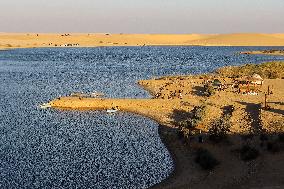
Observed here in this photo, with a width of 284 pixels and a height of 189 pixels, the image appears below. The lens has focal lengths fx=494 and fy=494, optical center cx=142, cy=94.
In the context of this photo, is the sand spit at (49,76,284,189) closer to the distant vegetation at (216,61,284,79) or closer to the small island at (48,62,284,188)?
the small island at (48,62,284,188)

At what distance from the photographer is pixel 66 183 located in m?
23.4

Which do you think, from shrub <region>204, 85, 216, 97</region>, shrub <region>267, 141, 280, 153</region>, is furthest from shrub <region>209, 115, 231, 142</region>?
shrub <region>204, 85, 216, 97</region>

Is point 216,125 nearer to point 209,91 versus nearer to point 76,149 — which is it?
point 76,149

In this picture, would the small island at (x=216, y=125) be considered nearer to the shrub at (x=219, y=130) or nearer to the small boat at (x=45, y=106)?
the shrub at (x=219, y=130)

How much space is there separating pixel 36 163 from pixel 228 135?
1164cm

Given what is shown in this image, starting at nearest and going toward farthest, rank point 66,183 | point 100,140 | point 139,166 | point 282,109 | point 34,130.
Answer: point 66,183 < point 139,166 < point 100,140 < point 34,130 < point 282,109

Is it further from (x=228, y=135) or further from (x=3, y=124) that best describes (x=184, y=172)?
(x=3, y=124)

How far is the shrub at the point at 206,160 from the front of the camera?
24.9 metres

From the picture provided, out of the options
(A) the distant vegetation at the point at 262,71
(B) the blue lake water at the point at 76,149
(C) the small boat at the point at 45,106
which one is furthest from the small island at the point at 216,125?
(A) the distant vegetation at the point at 262,71

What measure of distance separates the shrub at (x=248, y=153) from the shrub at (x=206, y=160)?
156 cm

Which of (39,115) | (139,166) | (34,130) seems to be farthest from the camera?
(39,115)

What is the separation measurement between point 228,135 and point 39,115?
A: 16.6 m

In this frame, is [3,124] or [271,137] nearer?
[271,137]

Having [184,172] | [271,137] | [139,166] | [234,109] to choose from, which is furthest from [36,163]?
[234,109]
